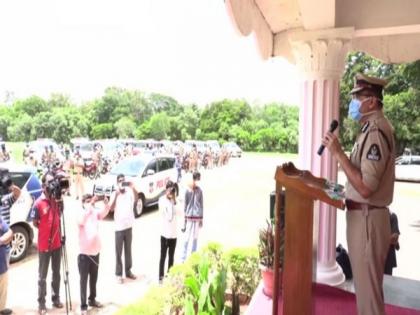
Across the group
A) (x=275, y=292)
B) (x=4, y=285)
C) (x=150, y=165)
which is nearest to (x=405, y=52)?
(x=275, y=292)

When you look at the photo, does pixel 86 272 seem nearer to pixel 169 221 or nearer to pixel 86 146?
pixel 169 221

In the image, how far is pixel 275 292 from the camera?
1.69 m

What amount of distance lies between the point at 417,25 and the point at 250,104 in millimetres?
30956

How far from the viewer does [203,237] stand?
7.82 metres

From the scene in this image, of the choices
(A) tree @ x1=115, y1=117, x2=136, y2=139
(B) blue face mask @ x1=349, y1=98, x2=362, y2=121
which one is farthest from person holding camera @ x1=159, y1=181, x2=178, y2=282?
(A) tree @ x1=115, y1=117, x2=136, y2=139

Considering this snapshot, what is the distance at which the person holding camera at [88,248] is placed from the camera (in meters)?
4.12

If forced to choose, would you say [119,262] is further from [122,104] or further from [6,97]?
[122,104]

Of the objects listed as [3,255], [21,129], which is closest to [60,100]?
[21,129]

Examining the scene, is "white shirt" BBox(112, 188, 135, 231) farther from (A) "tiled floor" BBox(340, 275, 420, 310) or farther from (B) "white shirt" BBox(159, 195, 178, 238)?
(A) "tiled floor" BBox(340, 275, 420, 310)

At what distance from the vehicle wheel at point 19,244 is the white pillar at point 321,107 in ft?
14.2

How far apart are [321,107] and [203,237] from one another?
208 inches

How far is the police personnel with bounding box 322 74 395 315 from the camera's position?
1.62 meters

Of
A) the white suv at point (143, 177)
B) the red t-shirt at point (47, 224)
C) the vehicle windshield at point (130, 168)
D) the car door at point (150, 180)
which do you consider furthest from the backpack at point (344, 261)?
the vehicle windshield at point (130, 168)

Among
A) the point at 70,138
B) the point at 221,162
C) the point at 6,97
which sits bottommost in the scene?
the point at 221,162
